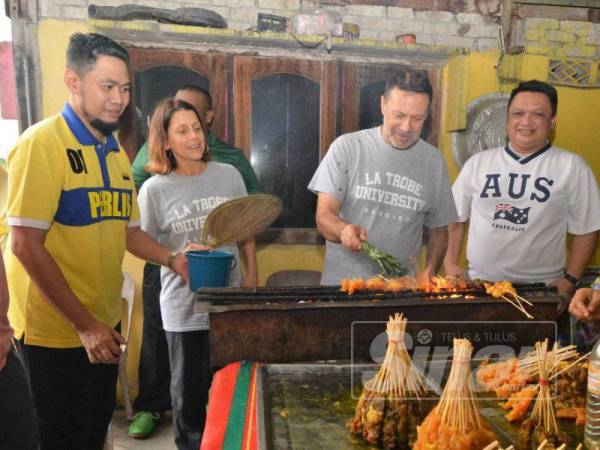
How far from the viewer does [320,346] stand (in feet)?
6.56

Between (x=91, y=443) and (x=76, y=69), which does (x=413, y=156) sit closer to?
(x=76, y=69)

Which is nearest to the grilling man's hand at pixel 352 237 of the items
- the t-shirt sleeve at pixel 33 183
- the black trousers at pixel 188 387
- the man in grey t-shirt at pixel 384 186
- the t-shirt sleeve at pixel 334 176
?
the man in grey t-shirt at pixel 384 186

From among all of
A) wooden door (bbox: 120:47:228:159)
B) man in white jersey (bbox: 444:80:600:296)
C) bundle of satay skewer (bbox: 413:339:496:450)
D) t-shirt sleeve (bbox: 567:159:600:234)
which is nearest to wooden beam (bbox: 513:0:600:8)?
man in white jersey (bbox: 444:80:600:296)

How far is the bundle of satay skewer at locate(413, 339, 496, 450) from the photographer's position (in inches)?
49.2

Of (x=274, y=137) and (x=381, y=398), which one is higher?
(x=274, y=137)

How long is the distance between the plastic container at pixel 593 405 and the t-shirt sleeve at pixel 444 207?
2.01 metres

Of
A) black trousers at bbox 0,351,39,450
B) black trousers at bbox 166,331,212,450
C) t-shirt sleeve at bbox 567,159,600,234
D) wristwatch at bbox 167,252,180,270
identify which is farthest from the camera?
t-shirt sleeve at bbox 567,159,600,234

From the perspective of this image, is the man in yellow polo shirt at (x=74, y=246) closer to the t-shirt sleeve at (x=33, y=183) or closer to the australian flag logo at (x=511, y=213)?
the t-shirt sleeve at (x=33, y=183)

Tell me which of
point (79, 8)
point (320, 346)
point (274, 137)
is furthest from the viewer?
point (274, 137)

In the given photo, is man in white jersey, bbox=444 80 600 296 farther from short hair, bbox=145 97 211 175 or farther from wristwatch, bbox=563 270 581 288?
short hair, bbox=145 97 211 175

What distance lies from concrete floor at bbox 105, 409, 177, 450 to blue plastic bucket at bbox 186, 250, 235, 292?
1908 mm

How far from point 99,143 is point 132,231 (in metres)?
0.58

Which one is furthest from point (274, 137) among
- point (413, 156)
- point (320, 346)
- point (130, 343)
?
point (320, 346)

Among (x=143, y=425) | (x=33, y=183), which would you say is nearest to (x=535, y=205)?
(x=33, y=183)
